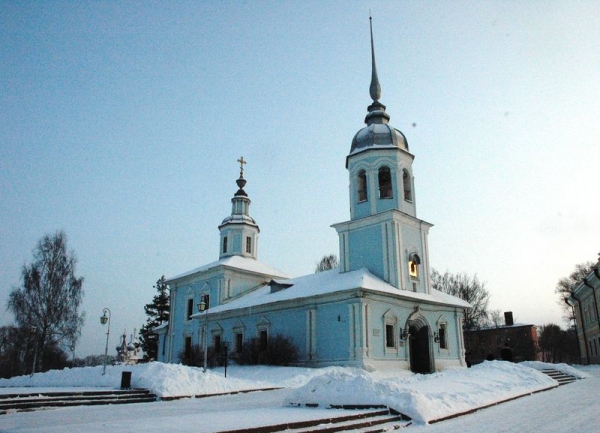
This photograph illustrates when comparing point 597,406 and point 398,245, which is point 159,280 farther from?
Result: point 597,406

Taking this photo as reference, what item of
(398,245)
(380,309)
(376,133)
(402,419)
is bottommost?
(402,419)

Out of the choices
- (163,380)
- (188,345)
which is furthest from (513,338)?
(163,380)

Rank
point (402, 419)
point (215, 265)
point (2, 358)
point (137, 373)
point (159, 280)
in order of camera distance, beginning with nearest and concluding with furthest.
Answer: point (402, 419) → point (137, 373) → point (215, 265) → point (2, 358) → point (159, 280)

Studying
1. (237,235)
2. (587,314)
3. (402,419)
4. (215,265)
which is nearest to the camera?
(402,419)

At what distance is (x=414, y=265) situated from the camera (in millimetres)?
26844

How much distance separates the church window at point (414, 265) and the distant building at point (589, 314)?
15074 mm

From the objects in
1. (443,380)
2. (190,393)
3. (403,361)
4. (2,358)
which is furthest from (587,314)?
(2,358)

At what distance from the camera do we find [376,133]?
27.9 metres

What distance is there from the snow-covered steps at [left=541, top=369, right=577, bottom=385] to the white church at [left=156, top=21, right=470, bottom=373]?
5.56 metres

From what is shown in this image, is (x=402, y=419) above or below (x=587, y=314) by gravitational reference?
below

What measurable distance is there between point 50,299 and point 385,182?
70.3 ft

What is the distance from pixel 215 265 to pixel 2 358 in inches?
1105

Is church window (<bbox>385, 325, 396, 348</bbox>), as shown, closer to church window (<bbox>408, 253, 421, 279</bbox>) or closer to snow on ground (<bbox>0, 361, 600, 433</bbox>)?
church window (<bbox>408, 253, 421, 279</bbox>)

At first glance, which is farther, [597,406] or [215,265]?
[215,265]
